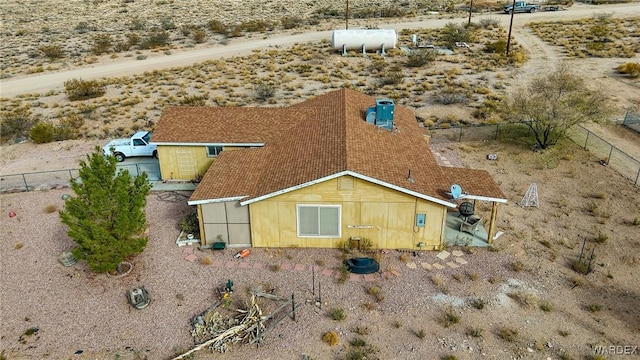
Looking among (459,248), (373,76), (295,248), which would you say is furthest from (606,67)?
(295,248)

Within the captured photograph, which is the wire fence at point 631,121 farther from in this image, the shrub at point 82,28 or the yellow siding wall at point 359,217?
the shrub at point 82,28

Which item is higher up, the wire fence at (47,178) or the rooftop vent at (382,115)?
the rooftop vent at (382,115)

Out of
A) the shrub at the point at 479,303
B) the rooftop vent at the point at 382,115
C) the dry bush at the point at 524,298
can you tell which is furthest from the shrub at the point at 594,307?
the rooftop vent at the point at 382,115

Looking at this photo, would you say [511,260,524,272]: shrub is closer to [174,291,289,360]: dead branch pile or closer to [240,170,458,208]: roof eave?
[240,170,458,208]: roof eave

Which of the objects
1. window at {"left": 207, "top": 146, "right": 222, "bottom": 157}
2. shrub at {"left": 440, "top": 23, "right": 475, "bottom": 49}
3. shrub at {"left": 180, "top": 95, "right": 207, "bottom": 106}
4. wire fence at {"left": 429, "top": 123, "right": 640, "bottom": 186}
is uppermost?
shrub at {"left": 440, "top": 23, "right": 475, "bottom": 49}

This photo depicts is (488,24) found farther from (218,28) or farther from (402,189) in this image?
(402,189)

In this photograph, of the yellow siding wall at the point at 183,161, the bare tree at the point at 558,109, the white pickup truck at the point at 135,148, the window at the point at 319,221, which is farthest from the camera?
the white pickup truck at the point at 135,148

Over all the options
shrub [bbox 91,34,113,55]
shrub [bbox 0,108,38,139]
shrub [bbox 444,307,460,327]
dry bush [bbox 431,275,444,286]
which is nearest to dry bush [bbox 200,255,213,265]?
dry bush [bbox 431,275,444,286]

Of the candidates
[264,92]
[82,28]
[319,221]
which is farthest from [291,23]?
[319,221]

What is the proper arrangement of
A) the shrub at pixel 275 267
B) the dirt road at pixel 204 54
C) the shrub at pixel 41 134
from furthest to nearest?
the dirt road at pixel 204 54 → the shrub at pixel 41 134 → the shrub at pixel 275 267
